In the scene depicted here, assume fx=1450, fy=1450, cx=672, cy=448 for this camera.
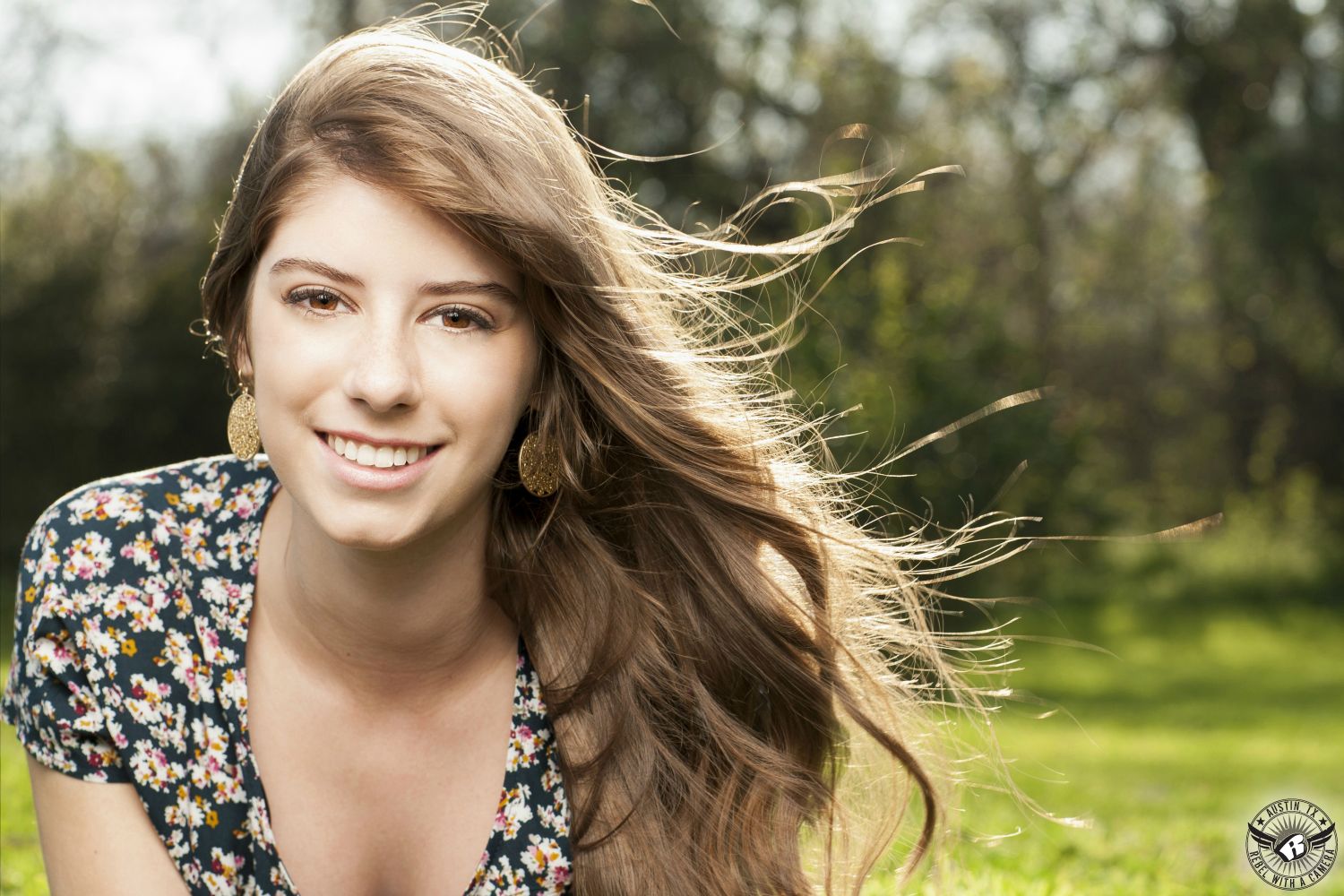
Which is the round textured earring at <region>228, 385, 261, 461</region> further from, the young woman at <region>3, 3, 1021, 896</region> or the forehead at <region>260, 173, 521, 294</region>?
the forehead at <region>260, 173, 521, 294</region>

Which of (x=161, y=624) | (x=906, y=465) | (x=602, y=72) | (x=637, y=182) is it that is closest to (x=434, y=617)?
(x=161, y=624)

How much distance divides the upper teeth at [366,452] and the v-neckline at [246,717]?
0.62 metres

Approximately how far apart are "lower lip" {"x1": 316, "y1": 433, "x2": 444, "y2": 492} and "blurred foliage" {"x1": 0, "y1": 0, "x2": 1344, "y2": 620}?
29.1 ft

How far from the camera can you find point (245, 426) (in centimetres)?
270

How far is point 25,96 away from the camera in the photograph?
51.5 ft

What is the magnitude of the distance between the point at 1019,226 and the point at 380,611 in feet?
52.2

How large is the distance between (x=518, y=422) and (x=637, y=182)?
41.7 feet

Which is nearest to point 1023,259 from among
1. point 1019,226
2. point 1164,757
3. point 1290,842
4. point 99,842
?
point 1019,226

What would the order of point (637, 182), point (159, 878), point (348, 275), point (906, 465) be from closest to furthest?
point (348, 275) → point (159, 878) → point (906, 465) → point (637, 182)

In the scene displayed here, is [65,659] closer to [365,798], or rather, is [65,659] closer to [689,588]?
[365,798]

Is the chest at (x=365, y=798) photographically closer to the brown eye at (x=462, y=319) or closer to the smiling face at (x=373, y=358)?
the smiling face at (x=373, y=358)

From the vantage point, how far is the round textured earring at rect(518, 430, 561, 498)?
8.92ft

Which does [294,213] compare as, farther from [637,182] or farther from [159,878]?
[637,182]

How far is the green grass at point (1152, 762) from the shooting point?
374cm
